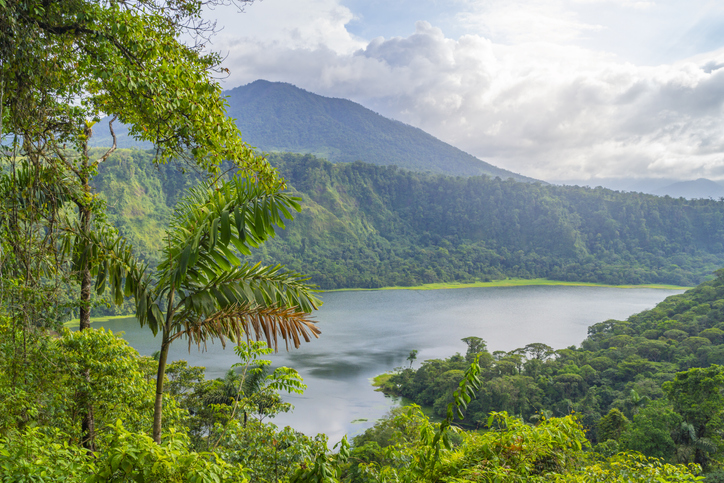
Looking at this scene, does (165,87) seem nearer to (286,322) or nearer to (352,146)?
(286,322)

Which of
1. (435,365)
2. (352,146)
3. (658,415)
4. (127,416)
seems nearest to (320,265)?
(435,365)

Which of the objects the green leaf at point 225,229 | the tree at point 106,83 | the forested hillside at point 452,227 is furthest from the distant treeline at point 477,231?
the green leaf at point 225,229

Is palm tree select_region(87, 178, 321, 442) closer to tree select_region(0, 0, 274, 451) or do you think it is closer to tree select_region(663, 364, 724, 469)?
tree select_region(0, 0, 274, 451)

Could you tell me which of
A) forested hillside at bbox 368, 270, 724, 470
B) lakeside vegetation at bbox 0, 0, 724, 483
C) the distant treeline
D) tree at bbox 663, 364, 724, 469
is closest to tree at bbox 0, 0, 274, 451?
lakeside vegetation at bbox 0, 0, 724, 483

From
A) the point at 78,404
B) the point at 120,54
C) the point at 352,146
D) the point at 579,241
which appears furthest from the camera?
the point at 352,146

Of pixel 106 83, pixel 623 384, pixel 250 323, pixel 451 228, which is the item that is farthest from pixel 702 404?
pixel 451 228

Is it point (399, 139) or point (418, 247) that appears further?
point (399, 139)

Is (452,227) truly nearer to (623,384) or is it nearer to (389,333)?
(389,333)
